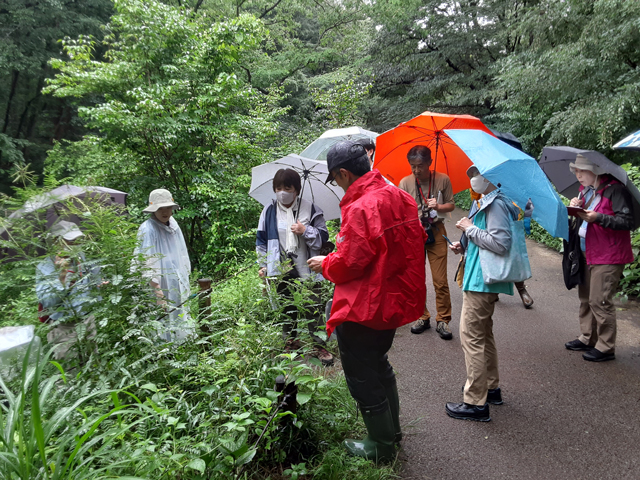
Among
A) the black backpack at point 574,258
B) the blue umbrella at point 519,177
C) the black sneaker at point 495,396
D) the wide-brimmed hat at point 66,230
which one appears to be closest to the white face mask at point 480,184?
the blue umbrella at point 519,177

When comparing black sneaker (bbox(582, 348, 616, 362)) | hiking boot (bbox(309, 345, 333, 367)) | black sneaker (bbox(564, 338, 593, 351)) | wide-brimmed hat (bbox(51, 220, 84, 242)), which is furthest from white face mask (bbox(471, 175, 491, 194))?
wide-brimmed hat (bbox(51, 220, 84, 242))

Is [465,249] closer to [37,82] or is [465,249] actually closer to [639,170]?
[639,170]

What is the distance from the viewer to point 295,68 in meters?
17.9

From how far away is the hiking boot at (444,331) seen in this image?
16.3 ft

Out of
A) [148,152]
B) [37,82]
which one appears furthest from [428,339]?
[37,82]

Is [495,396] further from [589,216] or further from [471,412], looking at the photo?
[589,216]

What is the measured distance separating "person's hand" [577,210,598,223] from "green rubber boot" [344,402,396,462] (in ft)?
9.17

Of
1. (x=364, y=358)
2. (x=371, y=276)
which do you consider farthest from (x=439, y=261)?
(x=371, y=276)

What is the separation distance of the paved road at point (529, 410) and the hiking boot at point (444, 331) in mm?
83

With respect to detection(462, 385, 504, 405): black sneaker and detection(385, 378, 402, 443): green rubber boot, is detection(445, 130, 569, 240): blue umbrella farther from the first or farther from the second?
detection(385, 378, 402, 443): green rubber boot

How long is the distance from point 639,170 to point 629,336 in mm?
4097

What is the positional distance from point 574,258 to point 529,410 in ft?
6.05

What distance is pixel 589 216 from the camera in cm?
399

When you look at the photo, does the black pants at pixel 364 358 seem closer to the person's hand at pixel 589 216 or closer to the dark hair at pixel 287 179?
the dark hair at pixel 287 179
